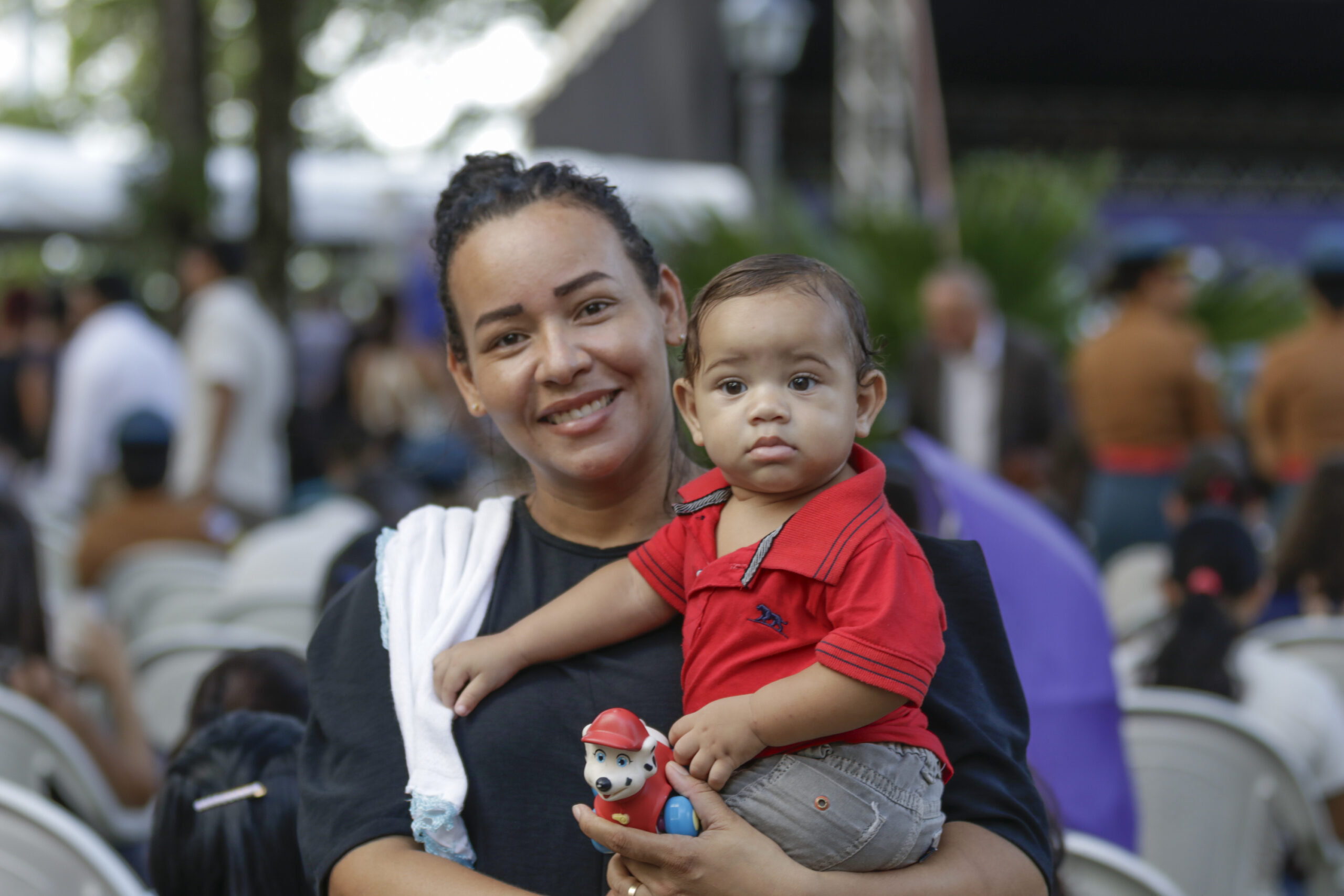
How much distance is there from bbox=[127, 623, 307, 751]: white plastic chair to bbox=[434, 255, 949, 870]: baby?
6.88 ft

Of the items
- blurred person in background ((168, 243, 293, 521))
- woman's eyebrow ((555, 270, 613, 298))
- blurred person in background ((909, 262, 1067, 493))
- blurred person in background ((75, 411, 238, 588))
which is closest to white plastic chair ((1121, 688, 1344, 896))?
woman's eyebrow ((555, 270, 613, 298))

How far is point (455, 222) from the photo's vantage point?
5.77ft

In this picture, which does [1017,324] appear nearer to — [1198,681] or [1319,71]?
[1198,681]

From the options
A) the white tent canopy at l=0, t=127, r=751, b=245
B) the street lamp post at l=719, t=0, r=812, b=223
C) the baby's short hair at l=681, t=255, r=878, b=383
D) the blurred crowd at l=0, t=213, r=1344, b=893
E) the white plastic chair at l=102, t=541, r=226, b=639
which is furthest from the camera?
the white tent canopy at l=0, t=127, r=751, b=245

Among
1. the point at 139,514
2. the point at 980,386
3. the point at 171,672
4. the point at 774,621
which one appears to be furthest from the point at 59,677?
the point at 980,386

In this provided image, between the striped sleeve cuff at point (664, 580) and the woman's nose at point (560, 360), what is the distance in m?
0.25

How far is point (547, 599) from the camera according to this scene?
67.3 inches

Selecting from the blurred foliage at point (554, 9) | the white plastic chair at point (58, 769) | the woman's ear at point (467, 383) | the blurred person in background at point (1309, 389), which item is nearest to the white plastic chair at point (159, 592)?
the white plastic chair at point (58, 769)

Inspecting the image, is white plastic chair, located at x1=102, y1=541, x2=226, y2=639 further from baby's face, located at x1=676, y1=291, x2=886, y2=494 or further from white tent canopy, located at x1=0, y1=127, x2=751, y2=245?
white tent canopy, located at x1=0, y1=127, x2=751, y2=245

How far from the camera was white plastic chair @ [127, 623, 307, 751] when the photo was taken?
3.31 metres

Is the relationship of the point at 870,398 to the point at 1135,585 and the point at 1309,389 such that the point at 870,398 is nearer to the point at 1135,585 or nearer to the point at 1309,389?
the point at 1135,585

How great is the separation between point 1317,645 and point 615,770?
8.45 ft

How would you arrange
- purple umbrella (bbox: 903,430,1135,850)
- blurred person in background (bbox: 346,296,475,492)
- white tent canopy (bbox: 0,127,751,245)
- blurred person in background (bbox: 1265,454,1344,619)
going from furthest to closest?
white tent canopy (bbox: 0,127,751,245)
blurred person in background (bbox: 346,296,475,492)
blurred person in background (bbox: 1265,454,1344,619)
purple umbrella (bbox: 903,430,1135,850)

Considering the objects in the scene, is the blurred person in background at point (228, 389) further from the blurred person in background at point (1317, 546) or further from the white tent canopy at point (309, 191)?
the white tent canopy at point (309, 191)
